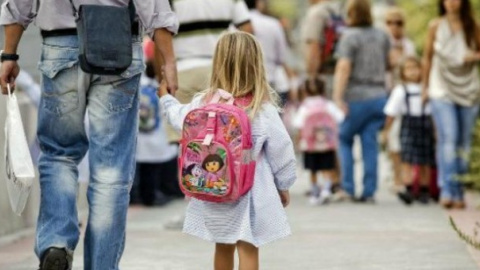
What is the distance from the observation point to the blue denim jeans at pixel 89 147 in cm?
718

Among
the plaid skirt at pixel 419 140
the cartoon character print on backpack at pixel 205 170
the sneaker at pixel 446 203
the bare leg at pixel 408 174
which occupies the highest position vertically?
the cartoon character print on backpack at pixel 205 170

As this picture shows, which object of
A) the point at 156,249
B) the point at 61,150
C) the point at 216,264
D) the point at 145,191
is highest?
the point at 61,150

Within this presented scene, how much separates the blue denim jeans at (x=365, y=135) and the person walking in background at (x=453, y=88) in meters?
0.89

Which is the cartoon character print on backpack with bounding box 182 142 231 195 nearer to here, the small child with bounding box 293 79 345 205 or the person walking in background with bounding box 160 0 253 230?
the person walking in background with bounding box 160 0 253 230

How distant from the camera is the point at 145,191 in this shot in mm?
14297

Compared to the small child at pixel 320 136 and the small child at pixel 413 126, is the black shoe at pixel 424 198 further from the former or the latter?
the small child at pixel 320 136

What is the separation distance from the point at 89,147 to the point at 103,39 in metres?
0.49

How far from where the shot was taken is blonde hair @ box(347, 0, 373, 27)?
1470cm

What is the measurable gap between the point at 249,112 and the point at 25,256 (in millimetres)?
2881

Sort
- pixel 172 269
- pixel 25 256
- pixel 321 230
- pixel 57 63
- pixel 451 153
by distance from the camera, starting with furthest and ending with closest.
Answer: pixel 451 153
pixel 321 230
pixel 25 256
pixel 172 269
pixel 57 63

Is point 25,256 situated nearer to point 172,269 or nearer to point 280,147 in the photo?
point 172,269

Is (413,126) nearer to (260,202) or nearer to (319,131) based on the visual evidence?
(319,131)

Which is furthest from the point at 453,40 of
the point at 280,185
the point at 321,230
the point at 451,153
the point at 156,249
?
the point at 280,185

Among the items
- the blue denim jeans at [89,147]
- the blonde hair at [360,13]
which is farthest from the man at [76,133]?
the blonde hair at [360,13]
